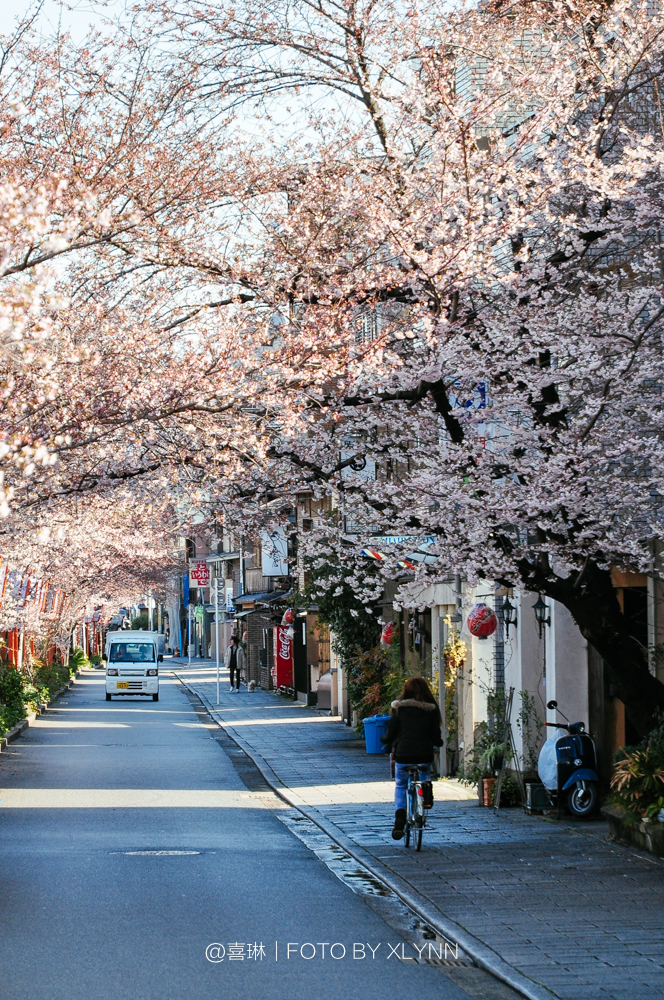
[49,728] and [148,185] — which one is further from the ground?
[148,185]

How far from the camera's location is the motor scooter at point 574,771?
1569 centimetres

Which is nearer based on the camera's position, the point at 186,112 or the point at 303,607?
the point at 186,112

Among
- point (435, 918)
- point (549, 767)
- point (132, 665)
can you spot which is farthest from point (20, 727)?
point (435, 918)

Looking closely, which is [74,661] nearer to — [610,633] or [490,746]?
[490,746]

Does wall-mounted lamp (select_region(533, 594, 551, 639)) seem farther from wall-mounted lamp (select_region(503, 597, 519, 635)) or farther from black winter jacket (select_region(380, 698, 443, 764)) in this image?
black winter jacket (select_region(380, 698, 443, 764))

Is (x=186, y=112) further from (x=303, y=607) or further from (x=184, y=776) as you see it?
(x=303, y=607)

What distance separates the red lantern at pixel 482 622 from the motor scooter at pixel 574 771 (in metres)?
2.39

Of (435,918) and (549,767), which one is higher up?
(549,767)

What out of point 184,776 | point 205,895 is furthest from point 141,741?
point 205,895

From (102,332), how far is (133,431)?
1037 mm

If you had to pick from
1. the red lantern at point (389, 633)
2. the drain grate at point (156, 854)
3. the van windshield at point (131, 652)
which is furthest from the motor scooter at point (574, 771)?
the van windshield at point (131, 652)

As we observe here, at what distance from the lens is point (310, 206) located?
1384 cm

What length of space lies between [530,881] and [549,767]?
431 centimetres

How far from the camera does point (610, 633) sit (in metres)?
13.4
